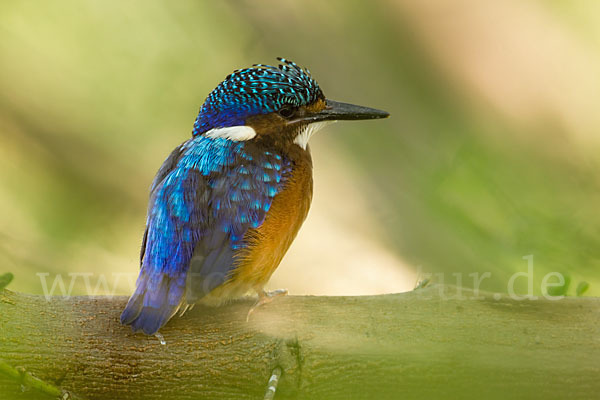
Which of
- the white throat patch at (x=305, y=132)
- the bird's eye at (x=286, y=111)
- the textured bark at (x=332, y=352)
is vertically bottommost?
the textured bark at (x=332, y=352)

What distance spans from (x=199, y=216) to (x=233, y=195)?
5.9 inches

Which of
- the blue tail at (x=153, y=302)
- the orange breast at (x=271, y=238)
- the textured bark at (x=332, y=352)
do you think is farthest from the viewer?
the orange breast at (x=271, y=238)

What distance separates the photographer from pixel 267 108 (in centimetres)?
268

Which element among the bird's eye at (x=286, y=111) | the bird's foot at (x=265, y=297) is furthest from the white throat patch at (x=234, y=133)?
the bird's foot at (x=265, y=297)

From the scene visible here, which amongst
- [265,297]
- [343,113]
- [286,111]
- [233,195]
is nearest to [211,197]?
[233,195]

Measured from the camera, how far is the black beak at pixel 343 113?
2.69 m

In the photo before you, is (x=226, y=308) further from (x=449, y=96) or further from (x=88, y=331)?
(x=449, y=96)

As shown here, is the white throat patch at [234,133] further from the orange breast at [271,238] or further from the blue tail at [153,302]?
the blue tail at [153,302]

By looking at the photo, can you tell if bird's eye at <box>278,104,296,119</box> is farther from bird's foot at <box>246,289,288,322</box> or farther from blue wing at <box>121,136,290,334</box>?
bird's foot at <box>246,289,288,322</box>

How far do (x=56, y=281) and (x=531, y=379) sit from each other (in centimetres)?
150

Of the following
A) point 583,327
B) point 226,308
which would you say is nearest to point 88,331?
point 226,308

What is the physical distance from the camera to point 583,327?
1981 millimetres

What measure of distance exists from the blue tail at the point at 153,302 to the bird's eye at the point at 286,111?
0.81 meters

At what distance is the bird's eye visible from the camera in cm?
270
